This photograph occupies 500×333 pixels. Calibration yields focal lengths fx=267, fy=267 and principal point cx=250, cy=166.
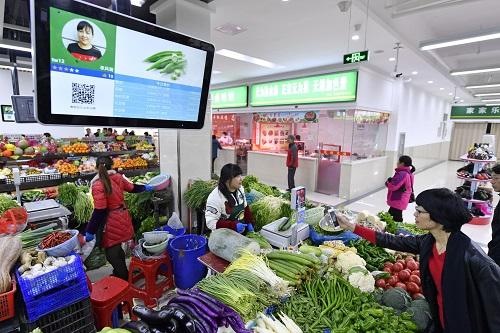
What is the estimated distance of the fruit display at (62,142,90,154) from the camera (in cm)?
525

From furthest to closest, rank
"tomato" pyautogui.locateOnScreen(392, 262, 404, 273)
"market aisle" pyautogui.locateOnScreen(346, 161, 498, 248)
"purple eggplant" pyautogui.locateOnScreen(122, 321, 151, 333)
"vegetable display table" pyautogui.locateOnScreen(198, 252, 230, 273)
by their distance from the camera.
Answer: "market aisle" pyautogui.locateOnScreen(346, 161, 498, 248) < "tomato" pyautogui.locateOnScreen(392, 262, 404, 273) < "vegetable display table" pyautogui.locateOnScreen(198, 252, 230, 273) < "purple eggplant" pyautogui.locateOnScreen(122, 321, 151, 333)

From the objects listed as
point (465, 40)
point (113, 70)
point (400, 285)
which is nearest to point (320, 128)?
point (465, 40)

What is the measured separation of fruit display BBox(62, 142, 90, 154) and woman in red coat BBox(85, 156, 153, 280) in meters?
2.58

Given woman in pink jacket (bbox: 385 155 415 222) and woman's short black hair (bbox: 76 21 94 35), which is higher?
woman's short black hair (bbox: 76 21 94 35)

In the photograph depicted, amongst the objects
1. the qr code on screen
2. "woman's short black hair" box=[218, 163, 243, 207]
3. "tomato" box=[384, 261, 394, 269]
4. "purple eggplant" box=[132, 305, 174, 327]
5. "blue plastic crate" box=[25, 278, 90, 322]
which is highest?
the qr code on screen

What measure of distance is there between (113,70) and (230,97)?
9.56m

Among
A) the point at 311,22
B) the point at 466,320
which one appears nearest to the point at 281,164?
the point at 311,22

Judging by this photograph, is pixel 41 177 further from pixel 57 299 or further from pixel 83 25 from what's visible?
pixel 83 25

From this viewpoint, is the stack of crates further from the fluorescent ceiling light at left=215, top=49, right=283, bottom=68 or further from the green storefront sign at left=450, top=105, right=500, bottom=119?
the green storefront sign at left=450, top=105, right=500, bottom=119

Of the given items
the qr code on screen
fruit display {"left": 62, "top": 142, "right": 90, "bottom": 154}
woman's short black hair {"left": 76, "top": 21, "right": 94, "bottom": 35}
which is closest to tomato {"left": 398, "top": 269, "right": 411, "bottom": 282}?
the qr code on screen

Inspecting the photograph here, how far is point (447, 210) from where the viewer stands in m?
1.61

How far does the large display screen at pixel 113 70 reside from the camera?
54.5 inches

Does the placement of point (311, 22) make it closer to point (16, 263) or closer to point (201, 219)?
point (201, 219)

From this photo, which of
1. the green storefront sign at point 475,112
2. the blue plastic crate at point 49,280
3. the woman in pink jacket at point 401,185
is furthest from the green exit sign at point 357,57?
the green storefront sign at point 475,112
